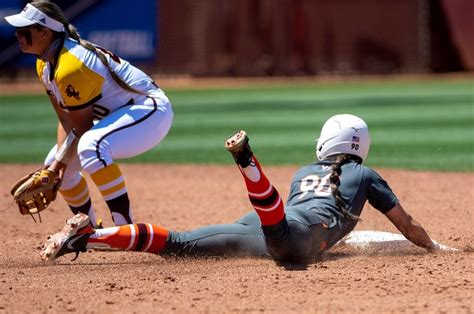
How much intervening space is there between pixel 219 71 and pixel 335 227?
1640 centimetres

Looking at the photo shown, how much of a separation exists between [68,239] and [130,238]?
0.35m

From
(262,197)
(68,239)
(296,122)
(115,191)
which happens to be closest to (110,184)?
(115,191)

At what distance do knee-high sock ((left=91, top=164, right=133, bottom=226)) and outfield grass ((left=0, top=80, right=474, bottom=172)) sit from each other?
495cm

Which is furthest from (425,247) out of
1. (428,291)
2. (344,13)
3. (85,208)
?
(344,13)

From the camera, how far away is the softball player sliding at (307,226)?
17.8ft

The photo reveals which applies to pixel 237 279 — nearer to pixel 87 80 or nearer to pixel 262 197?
pixel 262 197

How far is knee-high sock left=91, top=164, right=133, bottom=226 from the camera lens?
230 inches

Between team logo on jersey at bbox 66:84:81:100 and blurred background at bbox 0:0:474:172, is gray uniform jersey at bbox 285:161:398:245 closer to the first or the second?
team logo on jersey at bbox 66:84:81:100

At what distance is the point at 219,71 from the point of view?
21.8 metres

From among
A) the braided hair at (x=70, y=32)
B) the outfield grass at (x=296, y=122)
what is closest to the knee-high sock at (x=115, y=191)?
the braided hair at (x=70, y=32)

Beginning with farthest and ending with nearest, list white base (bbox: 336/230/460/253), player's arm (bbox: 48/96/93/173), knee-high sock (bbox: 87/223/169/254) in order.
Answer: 1. white base (bbox: 336/230/460/253)
2. player's arm (bbox: 48/96/93/173)
3. knee-high sock (bbox: 87/223/169/254)

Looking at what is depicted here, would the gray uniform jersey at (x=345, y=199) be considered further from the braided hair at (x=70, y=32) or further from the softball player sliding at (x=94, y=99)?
the braided hair at (x=70, y=32)

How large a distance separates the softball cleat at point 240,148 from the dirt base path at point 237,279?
0.61 meters

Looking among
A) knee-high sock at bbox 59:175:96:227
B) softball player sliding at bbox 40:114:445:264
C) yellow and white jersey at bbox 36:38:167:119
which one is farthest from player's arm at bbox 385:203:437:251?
knee-high sock at bbox 59:175:96:227
